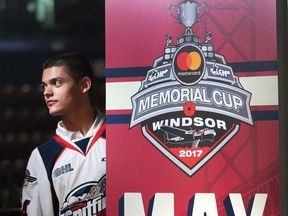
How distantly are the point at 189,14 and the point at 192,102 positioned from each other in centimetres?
44

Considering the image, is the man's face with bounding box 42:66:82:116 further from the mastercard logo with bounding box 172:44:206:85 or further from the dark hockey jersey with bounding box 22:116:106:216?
the mastercard logo with bounding box 172:44:206:85

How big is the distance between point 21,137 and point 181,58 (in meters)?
0.90

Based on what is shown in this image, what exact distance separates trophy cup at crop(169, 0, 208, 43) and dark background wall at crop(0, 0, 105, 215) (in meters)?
0.39

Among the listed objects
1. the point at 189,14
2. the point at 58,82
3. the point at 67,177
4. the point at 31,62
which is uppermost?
the point at 189,14

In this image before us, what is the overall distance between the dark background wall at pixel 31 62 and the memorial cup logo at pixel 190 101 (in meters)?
0.26

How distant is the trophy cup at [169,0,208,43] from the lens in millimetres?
2412

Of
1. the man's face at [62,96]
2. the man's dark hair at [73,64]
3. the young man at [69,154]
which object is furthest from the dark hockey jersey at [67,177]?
the man's dark hair at [73,64]

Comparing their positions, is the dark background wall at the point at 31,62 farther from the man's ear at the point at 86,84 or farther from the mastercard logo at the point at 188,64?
the mastercard logo at the point at 188,64

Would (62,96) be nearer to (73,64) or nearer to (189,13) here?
(73,64)

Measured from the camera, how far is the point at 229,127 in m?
2.37

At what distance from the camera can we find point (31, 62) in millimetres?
2523

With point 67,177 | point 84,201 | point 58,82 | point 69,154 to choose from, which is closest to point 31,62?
point 58,82

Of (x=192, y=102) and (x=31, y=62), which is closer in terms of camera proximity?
(x=192, y=102)

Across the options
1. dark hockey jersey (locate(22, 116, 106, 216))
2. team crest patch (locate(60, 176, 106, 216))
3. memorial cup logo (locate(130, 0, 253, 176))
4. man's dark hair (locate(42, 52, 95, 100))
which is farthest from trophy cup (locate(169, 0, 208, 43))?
team crest patch (locate(60, 176, 106, 216))
